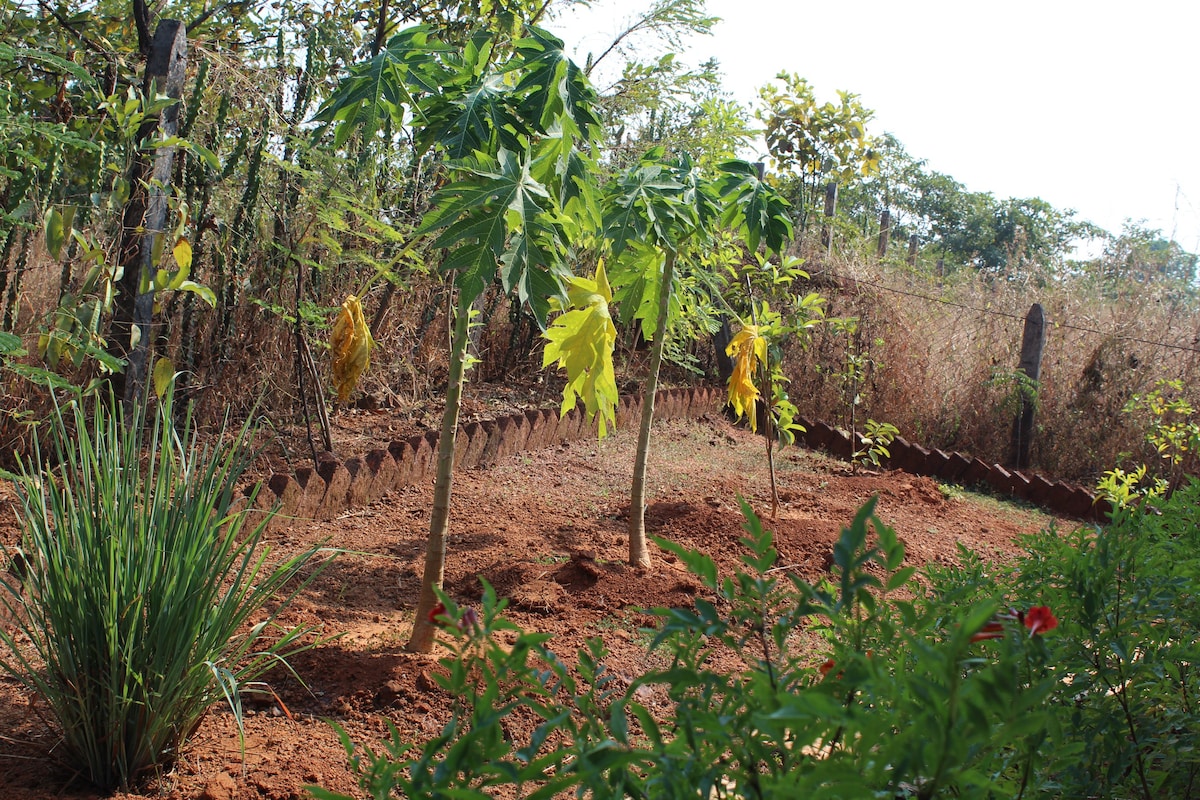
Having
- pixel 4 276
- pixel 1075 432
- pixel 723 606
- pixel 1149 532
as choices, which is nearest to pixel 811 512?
pixel 723 606

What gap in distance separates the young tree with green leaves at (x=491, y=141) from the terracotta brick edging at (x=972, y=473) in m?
5.18

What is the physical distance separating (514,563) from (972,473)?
501 centimetres

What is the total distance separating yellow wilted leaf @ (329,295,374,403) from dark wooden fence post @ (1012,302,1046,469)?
6841mm

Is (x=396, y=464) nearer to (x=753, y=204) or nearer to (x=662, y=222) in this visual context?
(x=662, y=222)

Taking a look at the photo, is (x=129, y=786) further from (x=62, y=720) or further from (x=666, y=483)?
(x=666, y=483)

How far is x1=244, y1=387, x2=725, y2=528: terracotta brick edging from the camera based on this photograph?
3834 millimetres

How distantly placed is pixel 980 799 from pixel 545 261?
1.74 meters

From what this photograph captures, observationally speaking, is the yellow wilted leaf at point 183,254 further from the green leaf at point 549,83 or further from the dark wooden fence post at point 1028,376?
the dark wooden fence post at point 1028,376

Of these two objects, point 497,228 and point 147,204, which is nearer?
point 497,228

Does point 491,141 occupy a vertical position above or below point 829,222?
below

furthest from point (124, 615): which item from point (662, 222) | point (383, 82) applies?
point (662, 222)

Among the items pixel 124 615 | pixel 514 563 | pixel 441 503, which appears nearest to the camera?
pixel 124 615

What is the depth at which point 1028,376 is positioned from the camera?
7941 mm

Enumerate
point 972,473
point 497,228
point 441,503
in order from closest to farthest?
point 497,228 < point 441,503 < point 972,473
